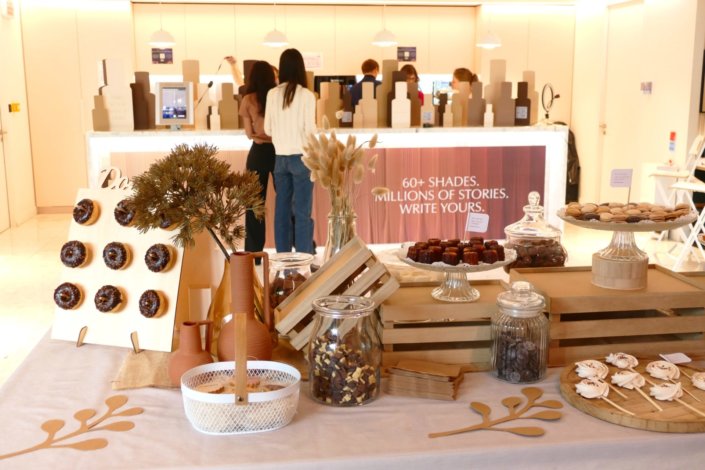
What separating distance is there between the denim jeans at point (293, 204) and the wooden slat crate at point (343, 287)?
141 inches

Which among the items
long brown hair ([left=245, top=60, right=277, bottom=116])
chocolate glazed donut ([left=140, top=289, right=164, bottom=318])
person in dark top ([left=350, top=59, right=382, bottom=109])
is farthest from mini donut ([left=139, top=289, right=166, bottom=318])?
person in dark top ([left=350, top=59, right=382, bottom=109])

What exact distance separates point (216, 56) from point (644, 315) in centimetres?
879

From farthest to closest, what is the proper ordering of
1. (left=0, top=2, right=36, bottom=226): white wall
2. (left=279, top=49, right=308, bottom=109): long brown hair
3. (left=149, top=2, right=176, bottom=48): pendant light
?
1. (left=149, top=2, right=176, bottom=48): pendant light
2. (left=0, top=2, right=36, bottom=226): white wall
3. (left=279, top=49, right=308, bottom=109): long brown hair

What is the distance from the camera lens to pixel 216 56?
9766mm

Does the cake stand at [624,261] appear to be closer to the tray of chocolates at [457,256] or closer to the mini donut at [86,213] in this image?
the tray of chocolates at [457,256]

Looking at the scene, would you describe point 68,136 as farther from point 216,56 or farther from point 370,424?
point 370,424

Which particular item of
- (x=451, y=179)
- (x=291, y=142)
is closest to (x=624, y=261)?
(x=291, y=142)

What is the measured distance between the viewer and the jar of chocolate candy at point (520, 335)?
1.51 metres

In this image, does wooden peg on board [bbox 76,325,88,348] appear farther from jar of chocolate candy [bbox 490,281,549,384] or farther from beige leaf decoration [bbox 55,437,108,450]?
jar of chocolate candy [bbox 490,281,549,384]

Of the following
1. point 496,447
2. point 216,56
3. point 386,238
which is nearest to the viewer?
point 496,447

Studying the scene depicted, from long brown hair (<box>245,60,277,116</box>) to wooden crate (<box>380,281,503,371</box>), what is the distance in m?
3.94

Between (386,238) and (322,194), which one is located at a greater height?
(322,194)

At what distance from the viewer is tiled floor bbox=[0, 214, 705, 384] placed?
4281 millimetres

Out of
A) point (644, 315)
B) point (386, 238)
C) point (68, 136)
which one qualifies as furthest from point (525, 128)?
point (68, 136)
